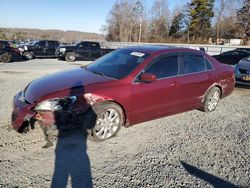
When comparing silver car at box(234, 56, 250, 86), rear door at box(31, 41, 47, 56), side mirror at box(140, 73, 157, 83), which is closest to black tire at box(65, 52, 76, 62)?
rear door at box(31, 41, 47, 56)

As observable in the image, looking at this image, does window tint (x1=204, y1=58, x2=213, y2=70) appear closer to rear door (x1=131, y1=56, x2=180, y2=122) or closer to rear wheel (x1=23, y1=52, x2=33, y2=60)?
rear door (x1=131, y1=56, x2=180, y2=122)

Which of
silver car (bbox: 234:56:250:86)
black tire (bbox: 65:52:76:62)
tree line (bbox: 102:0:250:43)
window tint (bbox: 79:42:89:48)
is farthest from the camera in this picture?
tree line (bbox: 102:0:250:43)

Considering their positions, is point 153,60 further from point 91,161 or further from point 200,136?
point 91,161

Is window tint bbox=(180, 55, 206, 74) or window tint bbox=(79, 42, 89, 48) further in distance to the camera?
window tint bbox=(79, 42, 89, 48)

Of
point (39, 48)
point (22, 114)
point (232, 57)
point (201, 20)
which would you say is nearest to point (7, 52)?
point (39, 48)

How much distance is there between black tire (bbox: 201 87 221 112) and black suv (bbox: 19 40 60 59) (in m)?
17.0

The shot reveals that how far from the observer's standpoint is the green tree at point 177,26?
202ft

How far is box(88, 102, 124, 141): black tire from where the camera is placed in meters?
4.05

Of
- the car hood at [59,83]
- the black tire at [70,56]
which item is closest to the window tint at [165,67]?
the car hood at [59,83]

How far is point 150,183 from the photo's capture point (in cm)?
307

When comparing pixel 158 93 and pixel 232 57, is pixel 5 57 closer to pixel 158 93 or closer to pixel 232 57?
pixel 232 57

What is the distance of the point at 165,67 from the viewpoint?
192 inches

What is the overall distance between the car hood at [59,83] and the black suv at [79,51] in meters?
14.2

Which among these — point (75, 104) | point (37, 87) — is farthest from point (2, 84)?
point (75, 104)
